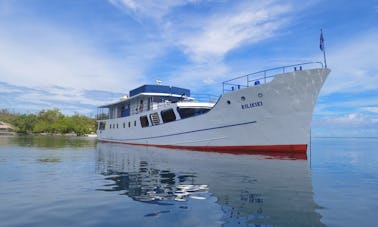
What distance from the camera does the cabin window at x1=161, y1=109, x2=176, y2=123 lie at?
25.8 meters

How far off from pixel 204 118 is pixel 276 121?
5.51 m

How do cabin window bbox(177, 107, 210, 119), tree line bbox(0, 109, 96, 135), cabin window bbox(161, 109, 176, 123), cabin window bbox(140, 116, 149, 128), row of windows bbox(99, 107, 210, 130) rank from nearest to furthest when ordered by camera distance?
cabin window bbox(177, 107, 210, 119) < row of windows bbox(99, 107, 210, 130) < cabin window bbox(161, 109, 176, 123) < cabin window bbox(140, 116, 149, 128) < tree line bbox(0, 109, 96, 135)

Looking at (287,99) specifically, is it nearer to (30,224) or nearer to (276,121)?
(276,121)

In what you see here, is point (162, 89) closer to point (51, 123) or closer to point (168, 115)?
point (168, 115)

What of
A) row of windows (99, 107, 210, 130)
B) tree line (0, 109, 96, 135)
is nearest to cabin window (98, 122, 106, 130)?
row of windows (99, 107, 210, 130)

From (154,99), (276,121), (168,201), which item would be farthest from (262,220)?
(154,99)

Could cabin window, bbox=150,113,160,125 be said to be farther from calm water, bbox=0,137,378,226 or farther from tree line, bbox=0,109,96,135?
tree line, bbox=0,109,96,135

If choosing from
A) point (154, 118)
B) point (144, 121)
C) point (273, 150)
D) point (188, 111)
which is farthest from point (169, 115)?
point (273, 150)

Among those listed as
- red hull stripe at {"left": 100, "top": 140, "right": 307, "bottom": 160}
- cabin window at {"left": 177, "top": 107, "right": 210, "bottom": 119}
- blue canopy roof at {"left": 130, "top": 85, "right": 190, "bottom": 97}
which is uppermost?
blue canopy roof at {"left": 130, "top": 85, "right": 190, "bottom": 97}

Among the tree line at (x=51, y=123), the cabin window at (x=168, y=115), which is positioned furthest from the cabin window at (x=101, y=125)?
the tree line at (x=51, y=123)

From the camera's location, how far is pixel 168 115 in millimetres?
26281

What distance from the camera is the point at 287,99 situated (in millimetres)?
19094

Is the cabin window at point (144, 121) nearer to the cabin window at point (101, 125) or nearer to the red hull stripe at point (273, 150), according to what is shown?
the red hull stripe at point (273, 150)

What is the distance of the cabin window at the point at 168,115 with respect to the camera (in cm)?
2577
